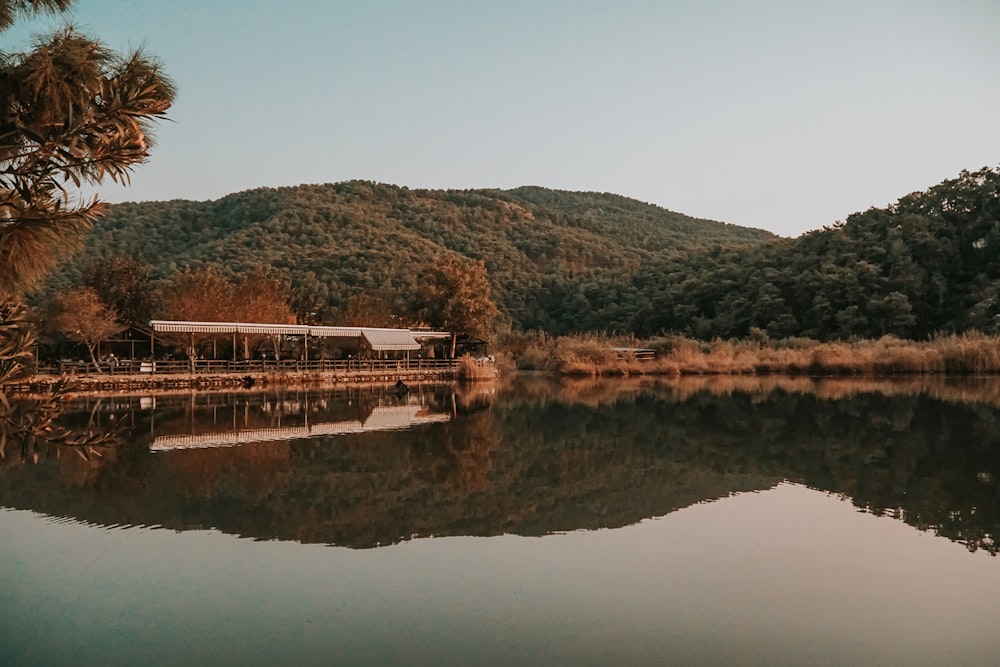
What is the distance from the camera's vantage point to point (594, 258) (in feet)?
286

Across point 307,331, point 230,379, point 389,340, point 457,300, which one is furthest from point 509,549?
point 457,300

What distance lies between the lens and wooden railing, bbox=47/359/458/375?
99.3ft

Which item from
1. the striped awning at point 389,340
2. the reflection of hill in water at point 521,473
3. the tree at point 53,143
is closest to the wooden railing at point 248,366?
the striped awning at point 389,340

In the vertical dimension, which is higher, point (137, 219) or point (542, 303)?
point (137, 219)

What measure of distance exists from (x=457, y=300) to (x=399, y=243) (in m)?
35.5

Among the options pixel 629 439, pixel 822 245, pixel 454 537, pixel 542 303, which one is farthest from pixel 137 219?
pixel 454 537

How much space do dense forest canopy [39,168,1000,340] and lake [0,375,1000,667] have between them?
107 ft

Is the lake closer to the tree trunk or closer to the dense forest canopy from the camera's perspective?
the tree trunk

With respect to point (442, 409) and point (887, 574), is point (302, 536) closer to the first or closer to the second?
point (887, 574)

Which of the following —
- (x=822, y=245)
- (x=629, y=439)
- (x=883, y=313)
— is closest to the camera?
(x=629, y=439)

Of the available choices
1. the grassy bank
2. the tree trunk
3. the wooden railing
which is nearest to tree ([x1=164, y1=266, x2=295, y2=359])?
the wooden railing

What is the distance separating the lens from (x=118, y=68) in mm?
5012

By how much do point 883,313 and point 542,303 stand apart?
29.8 meters

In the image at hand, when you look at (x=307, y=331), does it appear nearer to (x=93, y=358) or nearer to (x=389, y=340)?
(x=389, y=340)
